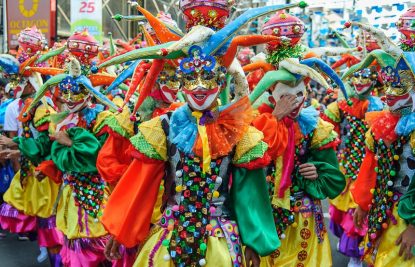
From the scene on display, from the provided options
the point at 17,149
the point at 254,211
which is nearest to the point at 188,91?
the point at 254,211

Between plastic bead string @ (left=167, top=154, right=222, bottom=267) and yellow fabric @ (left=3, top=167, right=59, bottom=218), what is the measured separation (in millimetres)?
3480

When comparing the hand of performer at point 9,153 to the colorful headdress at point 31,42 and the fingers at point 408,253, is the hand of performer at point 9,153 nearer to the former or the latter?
the colorful headdress at point 31,42

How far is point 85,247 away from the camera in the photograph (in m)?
5.27

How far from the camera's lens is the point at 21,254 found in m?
7.09

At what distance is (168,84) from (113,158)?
74 centimetres

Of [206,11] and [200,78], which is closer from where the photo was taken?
[200,78]

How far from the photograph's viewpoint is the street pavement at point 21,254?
6699mm

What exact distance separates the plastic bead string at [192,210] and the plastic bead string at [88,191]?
2.18 m

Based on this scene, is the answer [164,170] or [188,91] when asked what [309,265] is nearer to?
[164,170]

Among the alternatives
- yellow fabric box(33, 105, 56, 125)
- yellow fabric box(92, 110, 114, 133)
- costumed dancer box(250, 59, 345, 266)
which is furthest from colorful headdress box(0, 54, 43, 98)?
costumed dancer box(250, 59, 345, 266)

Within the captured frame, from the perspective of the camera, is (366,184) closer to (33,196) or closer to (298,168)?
(298,168)

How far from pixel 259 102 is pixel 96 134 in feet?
5.14

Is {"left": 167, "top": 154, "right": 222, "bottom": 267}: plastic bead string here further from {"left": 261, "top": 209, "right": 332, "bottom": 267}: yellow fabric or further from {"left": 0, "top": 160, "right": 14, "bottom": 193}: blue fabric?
{"left": 0, "top": 160, "right": 14, "bottom": 193}: blue fabric

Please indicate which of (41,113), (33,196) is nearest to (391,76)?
(41,113)
